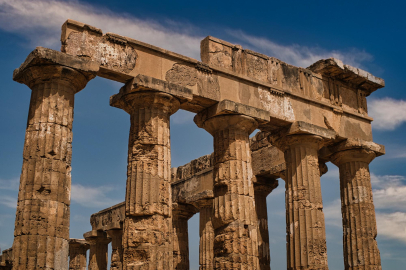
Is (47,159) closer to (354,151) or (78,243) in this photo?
(354,151)

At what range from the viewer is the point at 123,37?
1609 centimetres

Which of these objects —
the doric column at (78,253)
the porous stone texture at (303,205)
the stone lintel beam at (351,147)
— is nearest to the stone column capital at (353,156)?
the stone lintel beam at (351,147)

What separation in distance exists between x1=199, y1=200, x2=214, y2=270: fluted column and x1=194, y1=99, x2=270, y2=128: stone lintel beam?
22.6 feet

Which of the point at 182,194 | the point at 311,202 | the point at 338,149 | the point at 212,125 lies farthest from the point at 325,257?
the point at 182,194

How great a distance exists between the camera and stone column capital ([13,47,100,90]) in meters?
14.2

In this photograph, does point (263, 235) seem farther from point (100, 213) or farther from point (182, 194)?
point (100, 213)

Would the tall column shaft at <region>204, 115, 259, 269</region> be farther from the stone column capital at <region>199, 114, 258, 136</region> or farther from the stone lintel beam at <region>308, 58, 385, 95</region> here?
the stone lintel beam at <region>308, 58, 385, 95</region>

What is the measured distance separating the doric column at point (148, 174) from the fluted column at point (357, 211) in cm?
803

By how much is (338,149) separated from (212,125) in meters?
5.74

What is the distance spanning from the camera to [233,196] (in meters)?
17.3

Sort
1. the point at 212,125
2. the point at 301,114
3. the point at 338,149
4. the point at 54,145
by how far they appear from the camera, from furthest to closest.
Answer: the point at 338,149
the point at 301,114
the point at 212,125
the point at 54,145

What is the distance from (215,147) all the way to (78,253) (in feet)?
58.4

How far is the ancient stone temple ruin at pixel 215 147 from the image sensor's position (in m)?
13.9

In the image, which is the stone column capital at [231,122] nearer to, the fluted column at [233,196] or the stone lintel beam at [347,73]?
the fluted column at [233,196]
